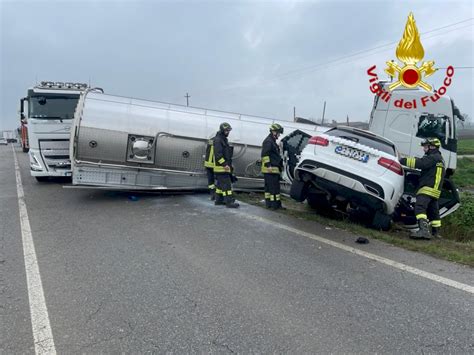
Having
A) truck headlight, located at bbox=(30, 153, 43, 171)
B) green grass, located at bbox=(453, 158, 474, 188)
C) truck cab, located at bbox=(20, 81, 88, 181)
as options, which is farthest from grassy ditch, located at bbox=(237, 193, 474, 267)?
truck headlight, located at bbox=(30, 153, 43, 171)

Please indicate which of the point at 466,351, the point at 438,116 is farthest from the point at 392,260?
the point at 438,116

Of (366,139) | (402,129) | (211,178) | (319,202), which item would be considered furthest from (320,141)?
(402,129)

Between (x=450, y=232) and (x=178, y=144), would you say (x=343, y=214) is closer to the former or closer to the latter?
(x=450, y=232)

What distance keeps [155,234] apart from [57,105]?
22.8 feet

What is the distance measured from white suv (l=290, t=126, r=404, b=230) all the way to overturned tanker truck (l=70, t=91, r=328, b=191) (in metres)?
1.61

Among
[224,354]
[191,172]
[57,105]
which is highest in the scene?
[57,105]

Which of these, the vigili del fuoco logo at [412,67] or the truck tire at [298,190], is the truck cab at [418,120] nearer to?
the vigili del fuoco logo at [412,67]

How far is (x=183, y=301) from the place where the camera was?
337 centimetres

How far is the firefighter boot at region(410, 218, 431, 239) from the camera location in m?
5.51

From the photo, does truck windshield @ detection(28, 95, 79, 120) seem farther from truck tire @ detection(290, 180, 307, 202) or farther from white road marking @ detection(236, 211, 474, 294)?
truck tire @ detection(290, 180, 307, 202)

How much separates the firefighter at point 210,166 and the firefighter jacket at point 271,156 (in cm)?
133

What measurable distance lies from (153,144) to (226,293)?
17.5ft

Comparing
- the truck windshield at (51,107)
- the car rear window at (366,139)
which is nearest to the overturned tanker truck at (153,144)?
the car rear window at (366,139)

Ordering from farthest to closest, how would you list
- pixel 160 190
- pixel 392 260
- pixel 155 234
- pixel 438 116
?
pixel 438 116 < pixel 160 190 < pixel 155 234 < pixel 392 260
